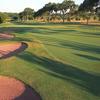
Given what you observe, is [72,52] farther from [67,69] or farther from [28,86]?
[28,86]

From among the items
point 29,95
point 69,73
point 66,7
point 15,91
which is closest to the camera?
point 29,95

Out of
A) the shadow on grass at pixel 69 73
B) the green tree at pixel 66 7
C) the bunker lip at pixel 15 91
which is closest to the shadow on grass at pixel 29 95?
the bunker lip at pixel 15 91

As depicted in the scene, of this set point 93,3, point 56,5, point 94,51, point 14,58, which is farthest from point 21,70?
point 56,5

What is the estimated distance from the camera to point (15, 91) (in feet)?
38.8

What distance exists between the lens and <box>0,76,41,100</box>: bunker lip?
36.1ft

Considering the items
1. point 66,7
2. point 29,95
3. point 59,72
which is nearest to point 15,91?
point 29,95

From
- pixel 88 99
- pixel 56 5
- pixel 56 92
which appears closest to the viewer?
pixel 88 99

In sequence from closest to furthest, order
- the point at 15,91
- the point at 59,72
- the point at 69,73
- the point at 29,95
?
1. the point at 29,95
2. the point at 15,91
3. the point at 69,73
4. the point at 59,72

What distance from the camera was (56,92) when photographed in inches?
444

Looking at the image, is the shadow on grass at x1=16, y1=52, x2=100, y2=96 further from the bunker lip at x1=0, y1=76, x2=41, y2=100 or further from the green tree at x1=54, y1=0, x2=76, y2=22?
the green tree at x1=54, y1=0, x2=76, y2=22

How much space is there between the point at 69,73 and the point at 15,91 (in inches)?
142

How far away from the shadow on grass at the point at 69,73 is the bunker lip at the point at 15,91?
2.06m

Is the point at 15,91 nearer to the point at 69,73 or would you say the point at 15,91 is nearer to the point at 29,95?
the point at 29,95

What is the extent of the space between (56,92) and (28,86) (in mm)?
1809
